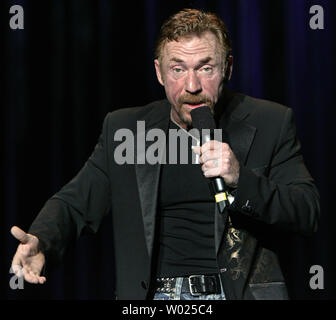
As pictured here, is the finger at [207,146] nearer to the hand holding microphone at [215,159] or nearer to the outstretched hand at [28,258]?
the hand holding microphone at [215,159]

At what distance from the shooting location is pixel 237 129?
79.0 inches

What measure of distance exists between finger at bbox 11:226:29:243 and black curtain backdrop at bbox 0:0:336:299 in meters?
1.22

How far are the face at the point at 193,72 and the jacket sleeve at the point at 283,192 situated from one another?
26 centimetres

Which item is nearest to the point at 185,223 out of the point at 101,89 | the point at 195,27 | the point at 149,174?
the point at 149,174

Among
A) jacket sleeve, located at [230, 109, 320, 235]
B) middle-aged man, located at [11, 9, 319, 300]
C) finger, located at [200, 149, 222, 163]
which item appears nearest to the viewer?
finger, located at [200, 149, 222, 163]

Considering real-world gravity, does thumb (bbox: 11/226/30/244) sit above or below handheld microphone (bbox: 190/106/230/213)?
below

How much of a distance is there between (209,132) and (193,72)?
319mm

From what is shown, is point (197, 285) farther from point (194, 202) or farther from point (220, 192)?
point (220, 192)

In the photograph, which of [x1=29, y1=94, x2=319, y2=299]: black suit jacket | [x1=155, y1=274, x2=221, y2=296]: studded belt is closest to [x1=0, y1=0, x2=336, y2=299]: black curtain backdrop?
[x1=29, y1=94, x2=319, y2=299]: black suit jacket

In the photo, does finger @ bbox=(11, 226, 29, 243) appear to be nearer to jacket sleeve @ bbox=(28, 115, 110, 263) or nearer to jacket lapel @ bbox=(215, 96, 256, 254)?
jacket sleeve @ bbox=(28, 115, 110, 263)

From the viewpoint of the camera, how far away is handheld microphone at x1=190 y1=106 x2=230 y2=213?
5.10 feet

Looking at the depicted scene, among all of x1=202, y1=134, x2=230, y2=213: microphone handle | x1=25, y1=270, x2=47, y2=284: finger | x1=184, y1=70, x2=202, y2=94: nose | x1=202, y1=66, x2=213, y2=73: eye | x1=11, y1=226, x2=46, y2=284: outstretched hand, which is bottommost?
x1=25, y1=270, x2=47, y2=284: finger

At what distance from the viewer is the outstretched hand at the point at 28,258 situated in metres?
1.62

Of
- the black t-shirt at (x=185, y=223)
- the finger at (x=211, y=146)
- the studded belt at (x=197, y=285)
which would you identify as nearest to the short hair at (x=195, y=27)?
the black t-shirt at (x=185, y=223)
